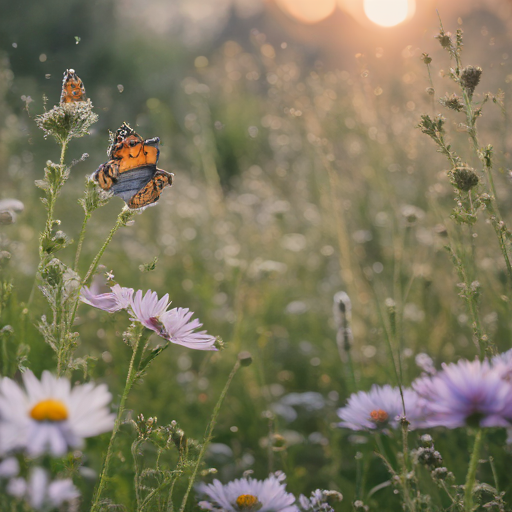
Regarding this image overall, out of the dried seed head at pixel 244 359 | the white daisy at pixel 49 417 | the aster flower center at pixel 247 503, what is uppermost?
the dried seed head at pixel 244 359

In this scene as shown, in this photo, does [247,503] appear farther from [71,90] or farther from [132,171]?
[71,90]

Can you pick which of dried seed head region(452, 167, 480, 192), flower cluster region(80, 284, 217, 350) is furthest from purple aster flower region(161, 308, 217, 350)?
dried seed head region(452, 167, 480, 192)

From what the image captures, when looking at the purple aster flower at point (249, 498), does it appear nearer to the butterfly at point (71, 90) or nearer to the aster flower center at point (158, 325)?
the aster flower center at point (158, 325)

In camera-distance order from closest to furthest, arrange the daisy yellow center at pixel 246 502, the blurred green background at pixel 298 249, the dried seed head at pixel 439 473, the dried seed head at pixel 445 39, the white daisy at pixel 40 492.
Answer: the white daisy at pixel 40 492 → the dried seed head at pixel 439 473 → the daisy yellow center at pixel 246 502 → the dried seed head at pixel 445 39 → the blurred green background at pixel 298 249

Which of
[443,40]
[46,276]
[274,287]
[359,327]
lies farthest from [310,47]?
[46,276]

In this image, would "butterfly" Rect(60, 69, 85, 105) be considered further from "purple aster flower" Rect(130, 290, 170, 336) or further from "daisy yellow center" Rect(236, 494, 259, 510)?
"daisy yellow center" Rect(236, 494, 259, 510)

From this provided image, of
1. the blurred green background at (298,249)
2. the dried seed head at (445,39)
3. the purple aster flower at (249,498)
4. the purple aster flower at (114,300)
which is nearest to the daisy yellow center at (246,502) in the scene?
the purple aster flower at (249,498)
